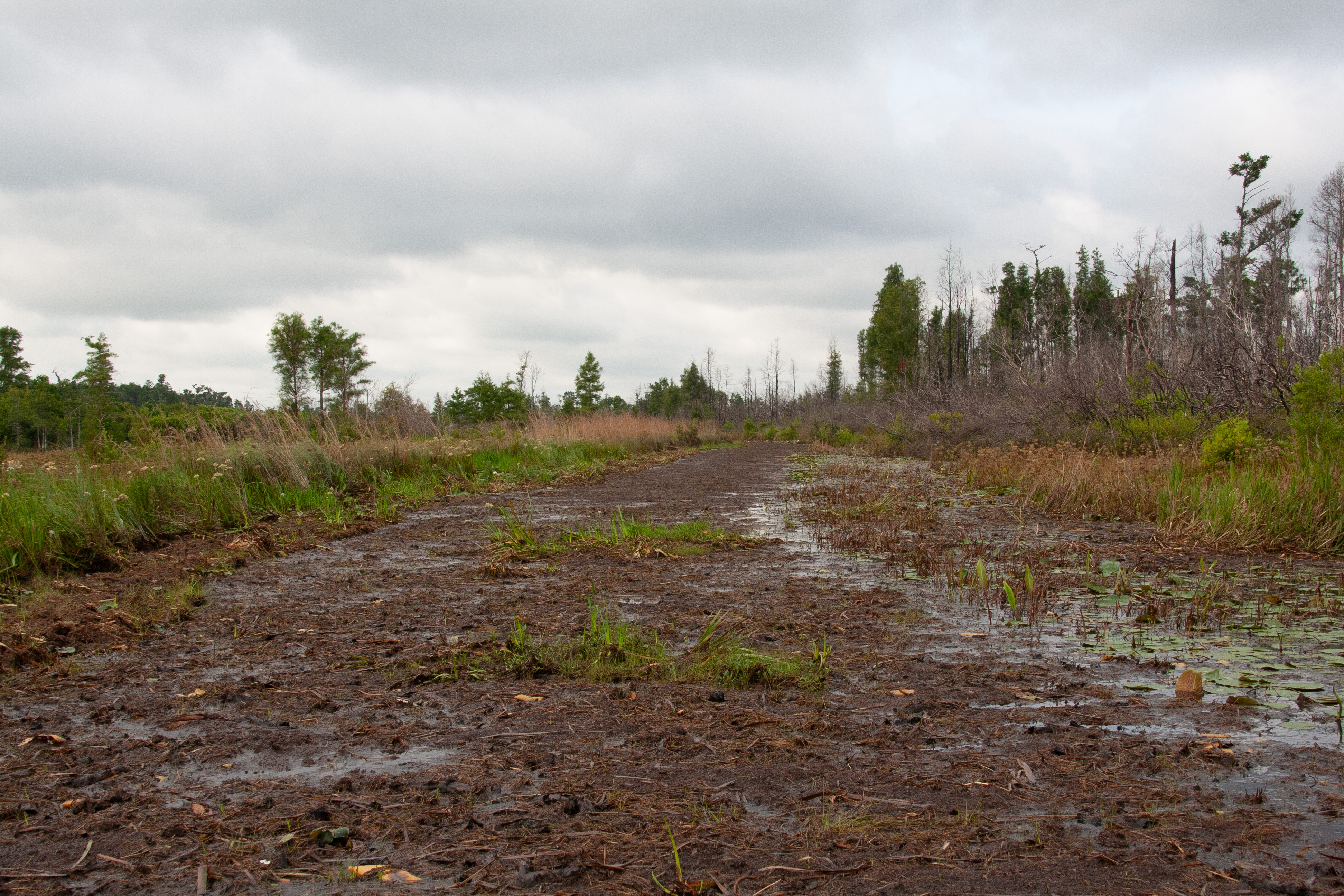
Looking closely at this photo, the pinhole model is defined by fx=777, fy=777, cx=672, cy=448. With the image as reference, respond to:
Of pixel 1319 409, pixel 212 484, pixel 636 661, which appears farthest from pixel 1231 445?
pixel 212 484

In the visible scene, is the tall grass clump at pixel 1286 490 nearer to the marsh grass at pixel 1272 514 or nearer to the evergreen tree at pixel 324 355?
the marsh grass at pixel 1272 514

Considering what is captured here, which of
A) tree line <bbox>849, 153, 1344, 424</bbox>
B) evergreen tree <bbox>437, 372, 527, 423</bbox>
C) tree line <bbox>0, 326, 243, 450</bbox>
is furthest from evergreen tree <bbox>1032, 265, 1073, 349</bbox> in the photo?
tree line <bbox>0, 326, 243, 450</bbox>

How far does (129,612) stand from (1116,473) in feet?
32.5

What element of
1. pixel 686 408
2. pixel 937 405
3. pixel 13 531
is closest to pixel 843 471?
pixel 937 405

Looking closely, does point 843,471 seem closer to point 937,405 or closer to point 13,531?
point 937,405

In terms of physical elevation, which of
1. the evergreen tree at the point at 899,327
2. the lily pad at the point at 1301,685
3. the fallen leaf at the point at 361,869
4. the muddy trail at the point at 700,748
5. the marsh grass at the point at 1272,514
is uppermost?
the evergreen tree at the point at 899,327

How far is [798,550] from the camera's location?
7.27 metres

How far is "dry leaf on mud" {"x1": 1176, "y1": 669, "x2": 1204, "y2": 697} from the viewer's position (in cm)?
319

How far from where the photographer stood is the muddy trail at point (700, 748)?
1943 millimetres

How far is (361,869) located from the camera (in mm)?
1930

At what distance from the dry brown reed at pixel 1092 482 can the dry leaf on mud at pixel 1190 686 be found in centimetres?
551

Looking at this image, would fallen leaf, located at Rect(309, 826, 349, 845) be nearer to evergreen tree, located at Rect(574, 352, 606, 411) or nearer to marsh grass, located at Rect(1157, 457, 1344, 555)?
marsh grass, located at Rect(1157, 457, 1344, 555)

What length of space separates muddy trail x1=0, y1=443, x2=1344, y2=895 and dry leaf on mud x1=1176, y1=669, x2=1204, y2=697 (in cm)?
4

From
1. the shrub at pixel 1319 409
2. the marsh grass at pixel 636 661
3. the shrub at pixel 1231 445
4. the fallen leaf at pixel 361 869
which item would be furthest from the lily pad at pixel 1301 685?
the shrub at pixel 1231 445
